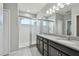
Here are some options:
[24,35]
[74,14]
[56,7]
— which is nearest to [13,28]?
[24,35]

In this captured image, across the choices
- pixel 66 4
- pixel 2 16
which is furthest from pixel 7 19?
pixel 66 4

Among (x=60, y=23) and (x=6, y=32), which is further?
(x=6, y=32)

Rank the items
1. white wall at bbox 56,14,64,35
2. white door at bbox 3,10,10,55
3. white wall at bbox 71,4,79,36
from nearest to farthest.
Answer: white wall at bbox 71,4,79,36, white wall at bbox 56,14,64,35, white door at bbox 3,10,10,55

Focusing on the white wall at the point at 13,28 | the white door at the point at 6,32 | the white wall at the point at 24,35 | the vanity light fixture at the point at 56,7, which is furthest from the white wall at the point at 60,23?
the white door at the point at 6,32

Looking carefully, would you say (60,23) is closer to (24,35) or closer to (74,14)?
(74,14)

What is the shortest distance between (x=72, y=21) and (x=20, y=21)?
2114 mm

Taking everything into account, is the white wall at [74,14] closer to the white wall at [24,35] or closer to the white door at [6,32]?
the white wall at [24,35]

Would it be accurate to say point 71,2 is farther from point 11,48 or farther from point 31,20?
point 11,48

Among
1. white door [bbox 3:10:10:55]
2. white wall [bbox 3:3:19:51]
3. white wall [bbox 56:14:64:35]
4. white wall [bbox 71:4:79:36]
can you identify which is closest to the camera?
white wall [bbox 71:4:79:36]

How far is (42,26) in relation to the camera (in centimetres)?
446

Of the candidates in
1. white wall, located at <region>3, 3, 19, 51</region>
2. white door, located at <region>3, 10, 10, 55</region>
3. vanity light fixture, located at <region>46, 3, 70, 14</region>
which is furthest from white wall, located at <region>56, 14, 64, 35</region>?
white door, located at <region>3, 10, 10, 55</region>

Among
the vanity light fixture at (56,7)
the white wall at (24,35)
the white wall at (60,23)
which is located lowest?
the white wall at (24,35)

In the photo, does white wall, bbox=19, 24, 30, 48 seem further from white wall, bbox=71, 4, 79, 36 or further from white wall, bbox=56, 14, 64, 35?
white wall, bbox=71, 4, 79, 36

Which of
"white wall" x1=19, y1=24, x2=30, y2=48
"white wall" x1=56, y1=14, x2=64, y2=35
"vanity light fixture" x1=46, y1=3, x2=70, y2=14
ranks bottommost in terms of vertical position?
"white wall" x1=19, y1=24, x2=30, y2=48
